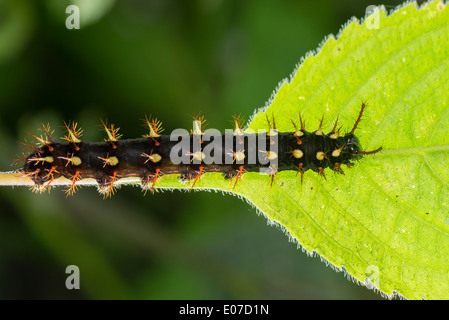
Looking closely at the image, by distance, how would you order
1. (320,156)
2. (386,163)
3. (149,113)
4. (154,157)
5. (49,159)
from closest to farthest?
(386,163)
(320,156)
(154,157)
(49,159)
(149,113)

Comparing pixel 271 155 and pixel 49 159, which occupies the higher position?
pixel 49 159

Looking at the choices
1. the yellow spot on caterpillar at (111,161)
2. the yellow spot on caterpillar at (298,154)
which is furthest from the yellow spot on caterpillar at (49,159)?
the yellow spot on caterpillar at (298,154)

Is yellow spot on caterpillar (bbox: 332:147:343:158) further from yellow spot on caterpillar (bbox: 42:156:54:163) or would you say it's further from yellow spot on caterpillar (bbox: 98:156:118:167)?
yellow spot on caterpillar (bbox: 42:156:54:163)

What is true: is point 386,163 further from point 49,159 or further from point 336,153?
point 49,159

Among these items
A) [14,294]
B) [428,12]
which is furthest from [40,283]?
[428,12]

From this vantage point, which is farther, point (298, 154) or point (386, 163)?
point (298, 154)

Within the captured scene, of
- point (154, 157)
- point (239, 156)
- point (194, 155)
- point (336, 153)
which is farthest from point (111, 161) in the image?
point (336, 153)

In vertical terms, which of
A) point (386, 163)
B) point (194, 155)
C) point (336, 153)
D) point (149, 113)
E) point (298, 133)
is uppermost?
point (149, 113)
